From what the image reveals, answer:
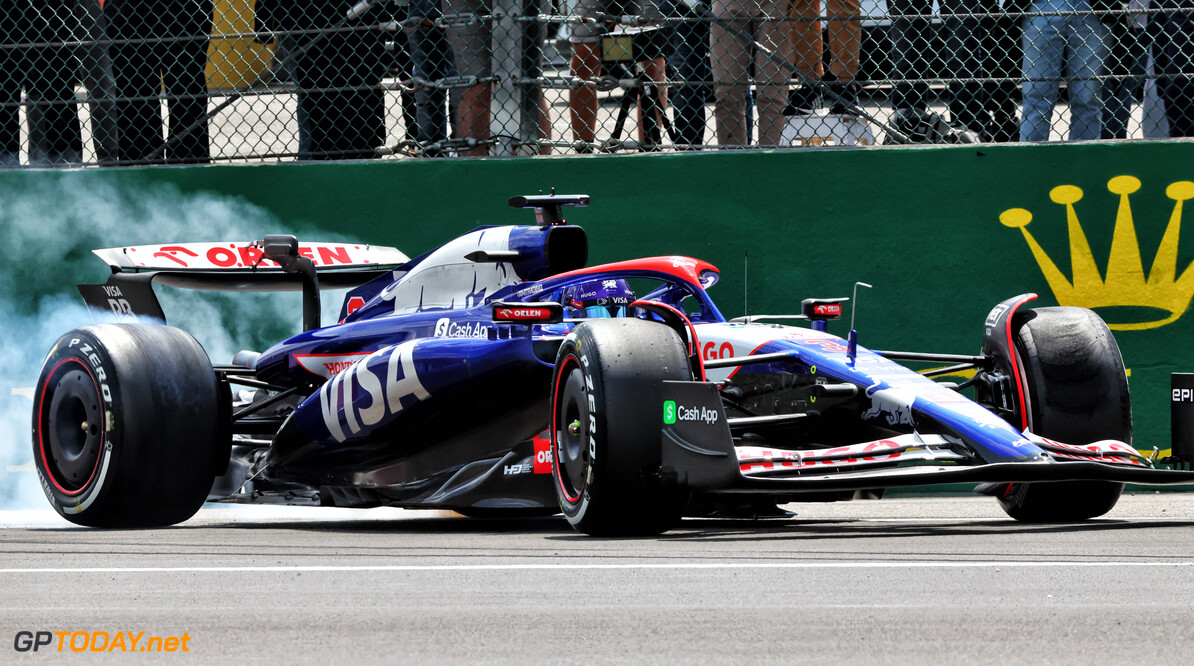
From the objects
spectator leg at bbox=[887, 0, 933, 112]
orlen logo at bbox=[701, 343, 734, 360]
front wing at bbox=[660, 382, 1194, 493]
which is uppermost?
spectator leg at bbox=[887, 0, 933, 112]

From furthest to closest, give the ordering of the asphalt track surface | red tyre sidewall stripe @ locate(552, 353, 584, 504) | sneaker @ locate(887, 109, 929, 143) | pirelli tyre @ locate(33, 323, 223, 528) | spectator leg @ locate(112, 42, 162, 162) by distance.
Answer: spectator leg @ locate(112, 42, 162, 162)
sneaker @ locate(887, 109, 929, 143)
pirelli tyre @ locate(33, 323, 223, 528)
red tyre sidewall stripe @ locate(552, 353, 584, 504)
the asphalt track surface

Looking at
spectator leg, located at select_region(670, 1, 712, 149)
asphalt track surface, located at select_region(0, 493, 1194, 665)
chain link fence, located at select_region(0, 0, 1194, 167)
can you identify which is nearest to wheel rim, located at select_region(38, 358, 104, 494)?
asphalt track surface, located at select_region(0, 493, 1194, 665)

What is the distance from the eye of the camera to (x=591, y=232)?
352 inches

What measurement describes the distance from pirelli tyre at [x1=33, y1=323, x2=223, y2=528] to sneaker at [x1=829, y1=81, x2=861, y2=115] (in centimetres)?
365

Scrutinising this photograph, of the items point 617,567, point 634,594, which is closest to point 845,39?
point 617,567

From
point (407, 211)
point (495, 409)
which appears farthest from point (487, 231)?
point (407, 211)

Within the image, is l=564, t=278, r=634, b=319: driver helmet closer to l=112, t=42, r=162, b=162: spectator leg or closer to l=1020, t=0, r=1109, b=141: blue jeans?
l=1020, t=0, r=1109, b=141: blue jeans

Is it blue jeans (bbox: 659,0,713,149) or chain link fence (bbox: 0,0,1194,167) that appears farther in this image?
blue jeans (bbox: 659,0,713,149)

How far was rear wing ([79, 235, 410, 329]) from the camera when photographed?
810 centimetres

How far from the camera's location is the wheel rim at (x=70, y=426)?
7043mm

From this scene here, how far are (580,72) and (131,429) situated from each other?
343 centimetres

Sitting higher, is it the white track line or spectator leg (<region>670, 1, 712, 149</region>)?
spectator leg (<region>670, 1, 712, 149</region>)

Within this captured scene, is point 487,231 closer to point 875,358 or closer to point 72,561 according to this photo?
point 875,358

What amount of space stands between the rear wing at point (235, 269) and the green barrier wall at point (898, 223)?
688 millimetres
